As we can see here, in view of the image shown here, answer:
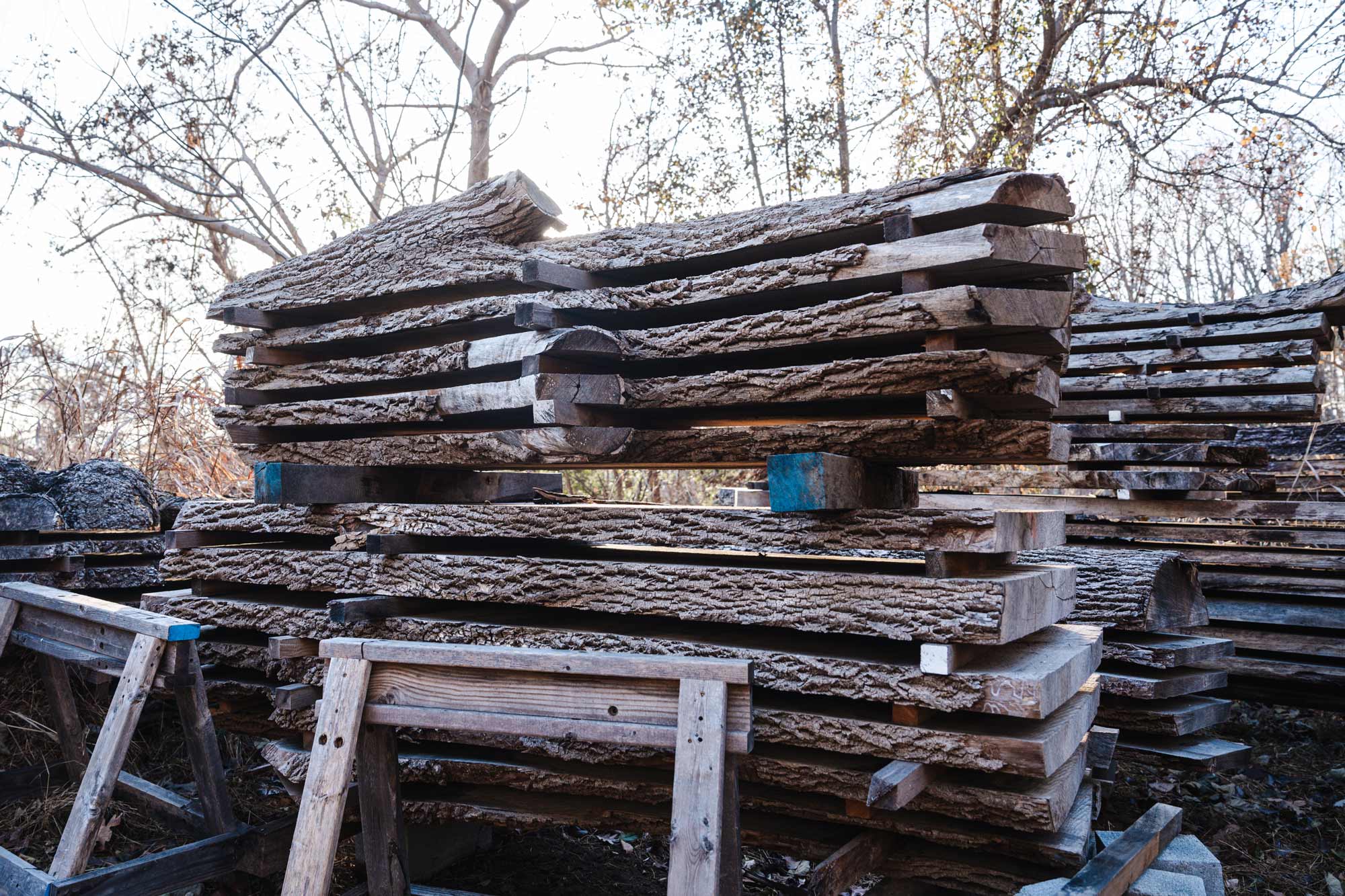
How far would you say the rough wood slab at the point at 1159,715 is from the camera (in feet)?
17.6

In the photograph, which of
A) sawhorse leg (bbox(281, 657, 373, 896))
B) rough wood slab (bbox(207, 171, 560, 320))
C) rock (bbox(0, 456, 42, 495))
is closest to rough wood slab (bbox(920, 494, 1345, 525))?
rough wood slab (bbox(207, 171, 560, 320))

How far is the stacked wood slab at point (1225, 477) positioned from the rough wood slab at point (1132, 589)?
1.69 metres

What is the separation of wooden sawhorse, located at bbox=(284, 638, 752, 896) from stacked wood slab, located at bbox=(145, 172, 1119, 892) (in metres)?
0.65

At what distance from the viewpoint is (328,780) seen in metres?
3.06

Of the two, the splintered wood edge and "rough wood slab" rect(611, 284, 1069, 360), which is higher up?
"rough wood slab" rect(611, 284, 1069, 360)

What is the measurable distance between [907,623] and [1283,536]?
600 cm

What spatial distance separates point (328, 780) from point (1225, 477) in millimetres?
7033

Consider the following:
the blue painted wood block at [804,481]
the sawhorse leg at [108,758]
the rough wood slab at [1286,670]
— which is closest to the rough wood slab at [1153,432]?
the rough wood slab at [1286,670]

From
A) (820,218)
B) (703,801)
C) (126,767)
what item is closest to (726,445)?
(820,218)

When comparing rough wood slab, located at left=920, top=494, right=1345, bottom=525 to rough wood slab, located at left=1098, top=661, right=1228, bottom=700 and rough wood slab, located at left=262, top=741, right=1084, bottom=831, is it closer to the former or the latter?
rough wood slab, located at left=1098, top=661, right=1228, bottom=700

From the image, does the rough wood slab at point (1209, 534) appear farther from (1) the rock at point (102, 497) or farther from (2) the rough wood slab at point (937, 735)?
(1) the rock at point (102, 497)

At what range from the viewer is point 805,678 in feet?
11.0

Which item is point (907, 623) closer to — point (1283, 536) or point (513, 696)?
point (513, 696)

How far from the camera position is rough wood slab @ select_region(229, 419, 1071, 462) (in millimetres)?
3309
